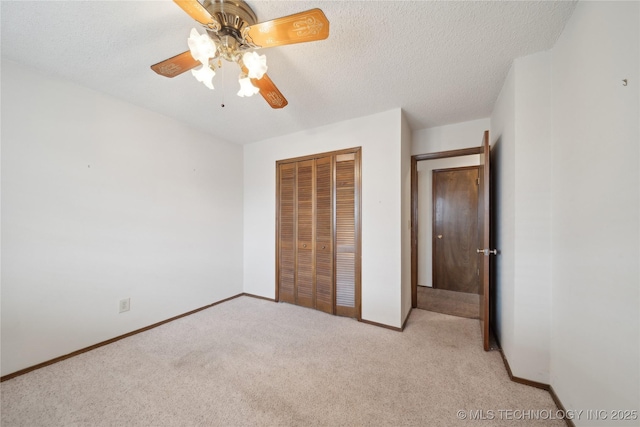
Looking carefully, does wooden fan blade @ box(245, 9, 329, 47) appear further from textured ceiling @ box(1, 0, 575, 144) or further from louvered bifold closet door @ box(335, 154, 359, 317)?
louvered bifold closet door @ box(335, 154, 359, 317)

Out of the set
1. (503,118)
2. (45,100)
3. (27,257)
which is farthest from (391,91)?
(27,257)

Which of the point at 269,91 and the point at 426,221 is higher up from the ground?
the point at 269,91

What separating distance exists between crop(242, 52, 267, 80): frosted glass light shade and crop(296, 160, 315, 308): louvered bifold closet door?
175 cm

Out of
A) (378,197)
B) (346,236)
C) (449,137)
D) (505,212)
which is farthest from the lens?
(449,137)

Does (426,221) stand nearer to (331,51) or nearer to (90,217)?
(331,51)

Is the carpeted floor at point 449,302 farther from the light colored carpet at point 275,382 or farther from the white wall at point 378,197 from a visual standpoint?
the white wall at point 378,197

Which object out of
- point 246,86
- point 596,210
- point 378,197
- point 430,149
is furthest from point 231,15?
point 430,149

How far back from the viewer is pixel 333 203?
9.17ft

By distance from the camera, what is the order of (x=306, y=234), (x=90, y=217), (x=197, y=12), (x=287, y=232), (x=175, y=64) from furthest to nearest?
(x=287, y=232)
(x=306, y=234)
(x=90, y=217)
(x=175, y=64)
(x=197, y=12)

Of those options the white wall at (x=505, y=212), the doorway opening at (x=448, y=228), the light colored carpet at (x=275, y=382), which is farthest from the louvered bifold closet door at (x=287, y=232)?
the white wall at (x=505, y=212)

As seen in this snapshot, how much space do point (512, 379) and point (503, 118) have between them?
2.07 metres

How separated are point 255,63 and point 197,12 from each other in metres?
0.30

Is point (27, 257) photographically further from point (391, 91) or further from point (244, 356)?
point (391, 91)

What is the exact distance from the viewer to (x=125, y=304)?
226 centimetres
